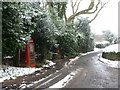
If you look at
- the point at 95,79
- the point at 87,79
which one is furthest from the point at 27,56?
the point at 95,79

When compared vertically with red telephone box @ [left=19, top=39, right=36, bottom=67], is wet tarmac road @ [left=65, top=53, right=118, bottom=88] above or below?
below

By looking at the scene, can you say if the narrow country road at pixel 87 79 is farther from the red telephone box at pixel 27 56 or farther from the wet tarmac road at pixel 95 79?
the red telephone box at pixel 27 56

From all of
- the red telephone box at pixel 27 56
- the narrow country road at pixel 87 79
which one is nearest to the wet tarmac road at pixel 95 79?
the narrow country road at pixel 87 79

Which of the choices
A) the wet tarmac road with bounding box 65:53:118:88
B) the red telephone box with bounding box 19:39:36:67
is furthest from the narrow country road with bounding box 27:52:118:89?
the red telephone box with bounding box 19:39:36:67

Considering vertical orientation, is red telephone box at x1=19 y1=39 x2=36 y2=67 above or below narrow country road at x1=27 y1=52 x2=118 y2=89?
above

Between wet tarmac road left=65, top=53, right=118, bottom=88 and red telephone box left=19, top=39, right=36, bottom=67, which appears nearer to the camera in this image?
wet tarmac road left=65, top=53, right=118, bottom=88

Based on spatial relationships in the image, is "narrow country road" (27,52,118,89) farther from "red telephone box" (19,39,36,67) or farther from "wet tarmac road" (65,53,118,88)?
"red telephone box" (19,39,36,67)

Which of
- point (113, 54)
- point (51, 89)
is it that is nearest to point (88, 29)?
point (113, 54)

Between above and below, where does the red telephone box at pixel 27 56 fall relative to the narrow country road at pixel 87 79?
above

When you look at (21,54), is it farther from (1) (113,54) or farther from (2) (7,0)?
(1) (113,54)

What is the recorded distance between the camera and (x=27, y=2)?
12109mm

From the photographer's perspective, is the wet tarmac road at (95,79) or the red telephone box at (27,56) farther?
the red telephone box at (27,56)

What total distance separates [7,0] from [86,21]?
2401 centimetres

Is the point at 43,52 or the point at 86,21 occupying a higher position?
the point at 86,21
